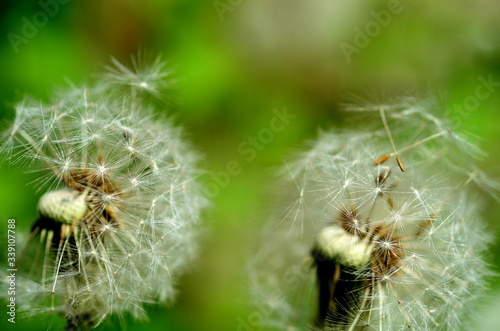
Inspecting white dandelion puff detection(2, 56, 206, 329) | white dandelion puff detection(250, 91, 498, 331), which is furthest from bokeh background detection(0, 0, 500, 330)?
white dandelion puff detection(2, 56, 206, 329)

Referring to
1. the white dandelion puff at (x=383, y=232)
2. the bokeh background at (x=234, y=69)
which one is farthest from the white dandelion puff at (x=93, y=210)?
the bokeh background at (x=234, y=69)

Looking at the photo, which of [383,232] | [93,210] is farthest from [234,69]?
[383,232]

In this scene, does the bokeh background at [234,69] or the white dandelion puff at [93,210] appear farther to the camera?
the bokeh background at [234,69]

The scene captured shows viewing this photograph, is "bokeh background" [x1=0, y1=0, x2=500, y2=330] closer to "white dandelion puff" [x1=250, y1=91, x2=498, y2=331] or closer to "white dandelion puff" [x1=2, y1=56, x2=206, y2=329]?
"white dandelion puff" [x1=250, y1=91, x2=498, y2=331]

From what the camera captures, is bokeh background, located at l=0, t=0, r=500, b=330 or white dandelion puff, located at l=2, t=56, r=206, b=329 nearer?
white dandelion puff, located at l=2, t=56, r=206, b=329

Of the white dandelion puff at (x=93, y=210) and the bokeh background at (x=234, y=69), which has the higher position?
the bokeh background at (x=234, y=69)

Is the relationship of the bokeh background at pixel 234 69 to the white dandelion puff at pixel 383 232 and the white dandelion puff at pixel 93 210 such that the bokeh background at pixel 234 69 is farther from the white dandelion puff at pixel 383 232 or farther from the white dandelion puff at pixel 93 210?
the white dandelion puff at pixel 93 210

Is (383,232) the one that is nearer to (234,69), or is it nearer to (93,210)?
(93,210)
